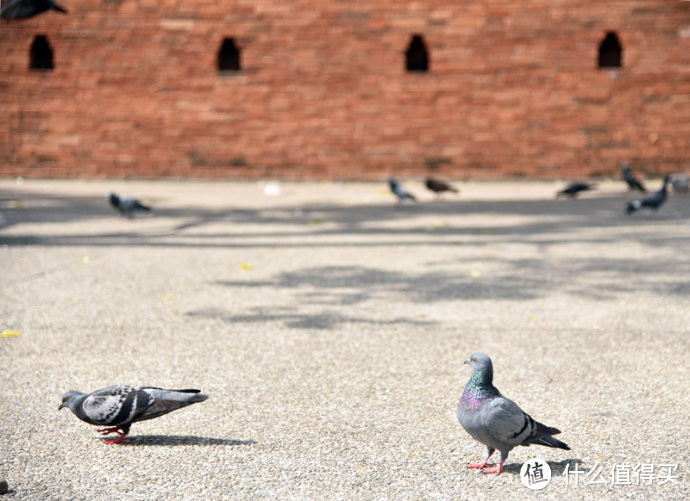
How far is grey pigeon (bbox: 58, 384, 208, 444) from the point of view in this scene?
11.0ft

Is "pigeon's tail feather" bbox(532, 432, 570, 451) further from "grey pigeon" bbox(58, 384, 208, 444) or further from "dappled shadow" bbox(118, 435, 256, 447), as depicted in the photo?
"grey pigeon" bbox(58, 384, 208, 444)

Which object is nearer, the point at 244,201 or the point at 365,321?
the point at 365,321

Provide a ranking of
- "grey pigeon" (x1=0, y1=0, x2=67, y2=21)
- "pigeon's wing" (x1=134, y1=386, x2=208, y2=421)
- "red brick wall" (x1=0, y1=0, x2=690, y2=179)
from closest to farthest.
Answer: "pigeon's wing" (x1=134, y1=386, x2=208, y2=421)
"grey pigeon" (x1=0, y1=0, x2=67, y2=21)
"red brick wall" (x1=0, y1=0, x2=690, y2=179)

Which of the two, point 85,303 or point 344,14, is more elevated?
point 344,14

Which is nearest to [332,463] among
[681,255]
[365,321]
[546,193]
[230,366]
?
[230,366]

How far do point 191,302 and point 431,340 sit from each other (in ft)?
6.91

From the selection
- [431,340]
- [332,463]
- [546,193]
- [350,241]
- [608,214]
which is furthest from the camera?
[546,193]

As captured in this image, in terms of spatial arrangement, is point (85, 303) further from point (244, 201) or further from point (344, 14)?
point (344, 14)

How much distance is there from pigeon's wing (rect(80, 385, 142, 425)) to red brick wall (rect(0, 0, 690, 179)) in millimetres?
14404

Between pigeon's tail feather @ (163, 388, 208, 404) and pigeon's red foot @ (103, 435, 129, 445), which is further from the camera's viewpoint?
pigeon's red foot @ (103, 435, 129, 445)

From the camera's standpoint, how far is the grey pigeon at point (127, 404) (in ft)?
11.0

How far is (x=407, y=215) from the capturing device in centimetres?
1212

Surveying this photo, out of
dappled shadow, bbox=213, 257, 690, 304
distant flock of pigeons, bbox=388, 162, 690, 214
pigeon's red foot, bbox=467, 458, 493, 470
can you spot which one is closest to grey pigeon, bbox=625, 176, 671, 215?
distant flock of pigeons, bbox=388, 162, 690, 214

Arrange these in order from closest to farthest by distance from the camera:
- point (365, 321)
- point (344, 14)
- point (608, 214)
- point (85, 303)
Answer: point (365, 321), point (85, 303), point (608, 214), point (344, 14)
